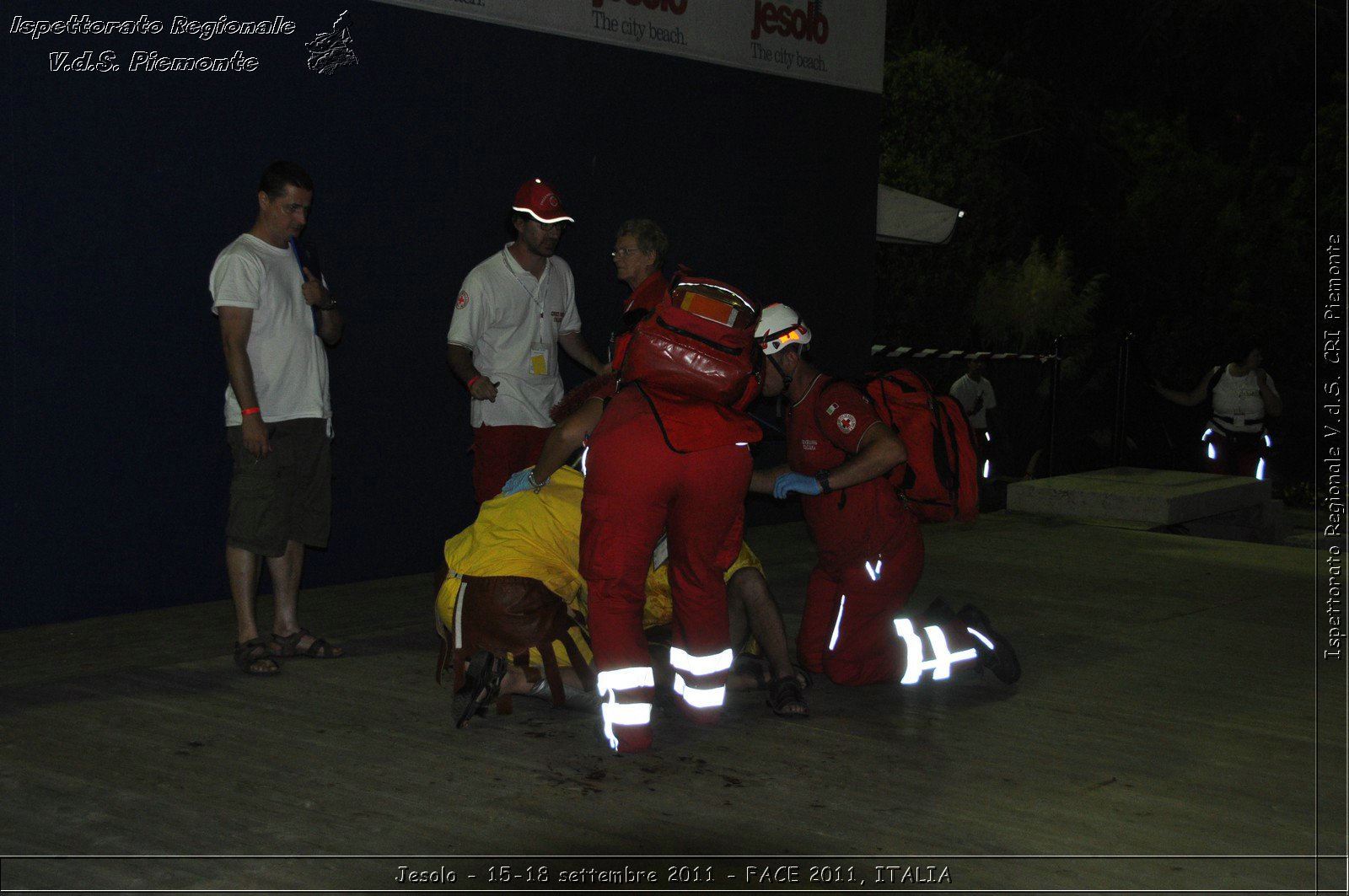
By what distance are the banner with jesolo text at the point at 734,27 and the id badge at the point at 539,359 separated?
2.30m

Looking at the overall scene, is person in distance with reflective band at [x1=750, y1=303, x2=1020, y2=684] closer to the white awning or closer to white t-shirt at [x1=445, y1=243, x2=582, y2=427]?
white t-shirt at [x1=445, y1=243, x2=582, y2=427]

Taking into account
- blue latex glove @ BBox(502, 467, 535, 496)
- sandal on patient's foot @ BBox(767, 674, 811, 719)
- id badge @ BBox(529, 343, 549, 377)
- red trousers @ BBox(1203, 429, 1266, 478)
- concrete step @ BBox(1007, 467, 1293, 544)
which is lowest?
sandal on patient's foot @ BBox(767, 674, 811, 719)

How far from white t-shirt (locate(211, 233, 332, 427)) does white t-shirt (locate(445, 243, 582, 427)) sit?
3.22ft

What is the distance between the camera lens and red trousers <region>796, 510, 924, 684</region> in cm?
628

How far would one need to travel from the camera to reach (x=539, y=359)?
7.46 metres

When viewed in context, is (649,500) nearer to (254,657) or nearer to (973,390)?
(254,657)

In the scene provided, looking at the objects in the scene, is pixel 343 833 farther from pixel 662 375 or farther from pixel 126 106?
pixel 126 106

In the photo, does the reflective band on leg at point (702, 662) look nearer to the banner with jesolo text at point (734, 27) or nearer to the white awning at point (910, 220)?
the banner with jesolo text at point (734, 27)

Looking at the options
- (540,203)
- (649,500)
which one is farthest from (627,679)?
(540,203)

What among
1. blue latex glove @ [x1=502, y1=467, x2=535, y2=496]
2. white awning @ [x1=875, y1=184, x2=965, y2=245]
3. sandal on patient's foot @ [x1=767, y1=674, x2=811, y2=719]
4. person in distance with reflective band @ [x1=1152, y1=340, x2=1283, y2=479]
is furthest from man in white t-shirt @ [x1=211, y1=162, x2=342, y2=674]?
person in distance with reflective band @ [x1=1152, y1=340, x2=1283, y2=479]

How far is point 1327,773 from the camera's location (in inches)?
211

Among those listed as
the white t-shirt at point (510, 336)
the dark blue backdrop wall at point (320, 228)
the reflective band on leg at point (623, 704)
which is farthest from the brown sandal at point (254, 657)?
the reflective band on leg at point (623, 704)

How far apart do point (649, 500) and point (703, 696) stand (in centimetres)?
81

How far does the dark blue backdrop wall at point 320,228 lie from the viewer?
276 inches
